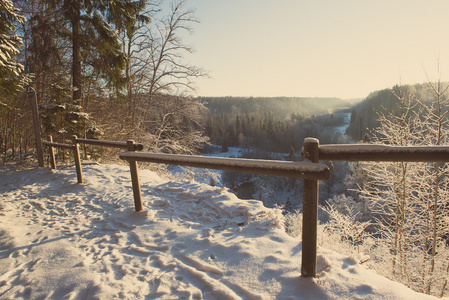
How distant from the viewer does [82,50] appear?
959cm

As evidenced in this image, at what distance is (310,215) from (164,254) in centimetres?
165

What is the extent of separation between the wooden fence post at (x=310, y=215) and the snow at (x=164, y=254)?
13cm

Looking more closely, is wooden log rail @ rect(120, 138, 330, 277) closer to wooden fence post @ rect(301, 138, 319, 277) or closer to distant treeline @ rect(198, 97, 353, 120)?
wooden fence post @ rect(301, 138, 319, 277)

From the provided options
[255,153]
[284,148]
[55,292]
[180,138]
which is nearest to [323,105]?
[284,148]

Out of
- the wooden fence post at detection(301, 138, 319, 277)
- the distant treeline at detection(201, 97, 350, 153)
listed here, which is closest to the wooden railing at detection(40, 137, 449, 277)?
the wooden fence post at detection(301, 138, 319, 277)

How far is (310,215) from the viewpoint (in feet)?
6.07

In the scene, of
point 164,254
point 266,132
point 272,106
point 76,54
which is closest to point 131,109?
point 76,54

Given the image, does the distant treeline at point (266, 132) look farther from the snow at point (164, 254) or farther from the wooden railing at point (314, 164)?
the wooden railing at point (314, 164)

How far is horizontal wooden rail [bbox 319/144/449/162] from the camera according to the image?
1.48 meters

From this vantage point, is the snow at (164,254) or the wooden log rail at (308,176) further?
the snow at (164,254)

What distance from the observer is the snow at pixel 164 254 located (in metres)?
1.89

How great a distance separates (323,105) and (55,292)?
20321cm

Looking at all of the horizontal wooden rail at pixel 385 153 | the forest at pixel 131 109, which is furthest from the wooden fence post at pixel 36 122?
the horizontal wooden rail at pixel 385 153

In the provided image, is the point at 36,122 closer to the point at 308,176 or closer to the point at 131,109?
the point at 131,109
